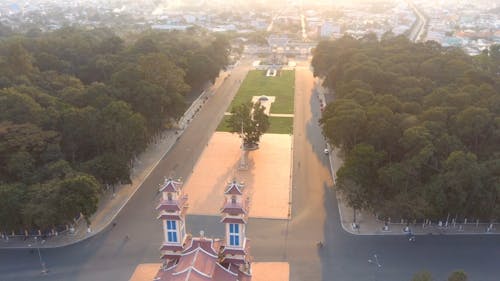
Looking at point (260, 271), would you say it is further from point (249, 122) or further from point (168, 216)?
point (249, 122)

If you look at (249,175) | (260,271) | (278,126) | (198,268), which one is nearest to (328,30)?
(278,126)

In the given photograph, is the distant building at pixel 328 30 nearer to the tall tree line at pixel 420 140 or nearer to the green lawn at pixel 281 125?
the tall tree line at pixel 420 140

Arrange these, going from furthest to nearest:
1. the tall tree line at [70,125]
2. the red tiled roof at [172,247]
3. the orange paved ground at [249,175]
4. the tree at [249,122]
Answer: the tree at [249,122] → the orange paved ground at [249,175] → the tall tree line at [70,125] → the red tiled roof at [172,247]

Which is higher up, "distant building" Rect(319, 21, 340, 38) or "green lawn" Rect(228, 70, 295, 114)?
"distant building" Rect(319, 21, 340, 38)

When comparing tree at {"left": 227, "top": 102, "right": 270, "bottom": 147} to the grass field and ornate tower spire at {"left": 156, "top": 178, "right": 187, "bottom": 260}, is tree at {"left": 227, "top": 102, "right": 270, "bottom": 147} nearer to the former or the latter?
the grass field

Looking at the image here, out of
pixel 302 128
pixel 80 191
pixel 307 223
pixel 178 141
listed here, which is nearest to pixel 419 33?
pixel 302 128

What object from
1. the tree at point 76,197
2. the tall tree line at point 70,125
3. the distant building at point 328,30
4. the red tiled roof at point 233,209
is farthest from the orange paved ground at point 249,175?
the distant building at point 328,30

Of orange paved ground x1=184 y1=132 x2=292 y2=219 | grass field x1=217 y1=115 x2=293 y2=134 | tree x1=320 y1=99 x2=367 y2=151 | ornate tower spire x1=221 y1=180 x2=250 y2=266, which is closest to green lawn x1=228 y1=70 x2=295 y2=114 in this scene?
grass field x1=217 y1=115 x2=293 y2=134
